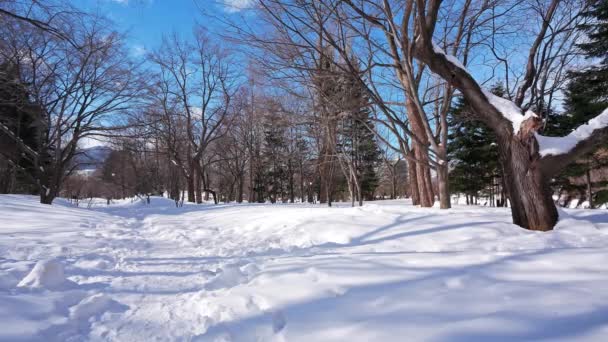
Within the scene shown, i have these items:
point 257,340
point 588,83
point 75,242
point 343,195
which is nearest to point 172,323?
point 257,340

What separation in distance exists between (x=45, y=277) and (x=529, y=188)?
5613 mm

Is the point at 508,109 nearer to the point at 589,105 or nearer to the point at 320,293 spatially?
the point at 320,293

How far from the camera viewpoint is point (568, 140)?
12.3 feet

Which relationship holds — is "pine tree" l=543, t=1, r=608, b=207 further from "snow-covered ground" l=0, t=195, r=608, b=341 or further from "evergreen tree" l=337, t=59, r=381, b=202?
"snow-covered ground" l=0, t=195, r=608, b=341

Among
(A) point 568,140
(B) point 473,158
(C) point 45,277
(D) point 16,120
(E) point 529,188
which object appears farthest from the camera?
Result: (B) point 473,158

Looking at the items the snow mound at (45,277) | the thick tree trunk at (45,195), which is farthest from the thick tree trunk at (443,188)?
the thick tree trunk at (45,195)

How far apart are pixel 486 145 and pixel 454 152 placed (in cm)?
208

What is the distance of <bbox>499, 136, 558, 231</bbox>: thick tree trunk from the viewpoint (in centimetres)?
382

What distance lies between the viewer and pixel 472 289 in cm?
180

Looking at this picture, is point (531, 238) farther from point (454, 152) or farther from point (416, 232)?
point (454, 152)

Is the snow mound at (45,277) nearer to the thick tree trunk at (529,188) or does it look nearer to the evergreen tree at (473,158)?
the thick tree trunk at (529,188)

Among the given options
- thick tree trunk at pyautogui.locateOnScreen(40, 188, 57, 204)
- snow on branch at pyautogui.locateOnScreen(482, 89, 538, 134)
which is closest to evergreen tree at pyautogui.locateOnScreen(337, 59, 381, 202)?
snow on branch at pyautogui.locateOnScreen(482, 89, 538, 134)

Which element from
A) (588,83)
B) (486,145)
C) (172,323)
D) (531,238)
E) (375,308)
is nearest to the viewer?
(375,308)

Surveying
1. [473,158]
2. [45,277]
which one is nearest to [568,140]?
[45,277]
